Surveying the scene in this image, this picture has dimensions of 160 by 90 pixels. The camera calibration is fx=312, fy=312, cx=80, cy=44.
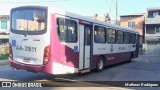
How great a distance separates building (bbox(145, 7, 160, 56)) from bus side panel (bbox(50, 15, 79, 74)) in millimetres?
39881

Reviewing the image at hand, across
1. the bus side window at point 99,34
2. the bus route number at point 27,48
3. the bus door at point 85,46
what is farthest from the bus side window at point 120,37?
the bus route number at point 27,48

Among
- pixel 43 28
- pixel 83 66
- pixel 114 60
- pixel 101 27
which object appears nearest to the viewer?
pixel 43 28

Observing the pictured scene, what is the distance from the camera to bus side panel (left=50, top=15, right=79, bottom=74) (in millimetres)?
12586

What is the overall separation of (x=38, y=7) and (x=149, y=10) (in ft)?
151

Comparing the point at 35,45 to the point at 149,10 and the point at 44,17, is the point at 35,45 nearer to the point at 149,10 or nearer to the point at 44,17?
the point at 44,17

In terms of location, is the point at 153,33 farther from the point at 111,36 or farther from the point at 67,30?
the point at 67,30

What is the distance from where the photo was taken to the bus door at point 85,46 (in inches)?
587

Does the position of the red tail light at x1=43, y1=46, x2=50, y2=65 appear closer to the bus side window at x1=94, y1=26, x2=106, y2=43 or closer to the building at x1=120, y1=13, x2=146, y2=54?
the bus side window at x1=94, y1=26, x2=106, y2=43

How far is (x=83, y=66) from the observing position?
15.3 metres

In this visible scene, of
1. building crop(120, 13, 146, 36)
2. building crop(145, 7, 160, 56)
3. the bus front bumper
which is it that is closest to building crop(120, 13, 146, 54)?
building crop(120, 13, 146, 36)

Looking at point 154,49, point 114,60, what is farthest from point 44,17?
point 154,49

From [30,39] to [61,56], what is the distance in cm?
147

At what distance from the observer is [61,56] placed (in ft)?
42.9

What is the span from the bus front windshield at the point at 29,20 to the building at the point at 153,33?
41.2 metres
